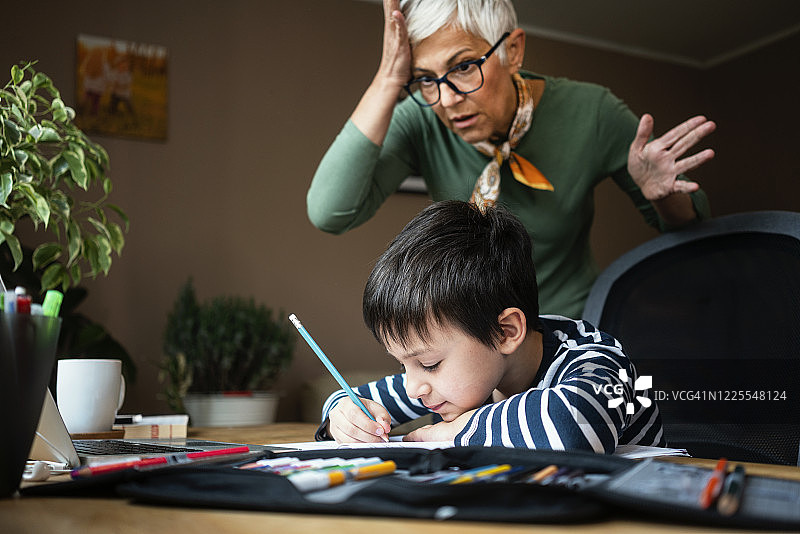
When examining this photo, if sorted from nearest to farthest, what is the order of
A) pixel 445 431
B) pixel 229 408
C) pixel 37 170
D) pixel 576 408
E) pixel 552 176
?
pixel 576 408 < pixel 445 431 < pixel 37 170 < pixel 552 176 < pixel 229 408

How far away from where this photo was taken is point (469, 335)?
0.78 meters

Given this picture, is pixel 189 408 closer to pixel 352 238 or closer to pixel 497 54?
pixel 352 238

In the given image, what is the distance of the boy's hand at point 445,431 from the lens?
72 centimetres

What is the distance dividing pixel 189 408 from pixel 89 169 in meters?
1.03

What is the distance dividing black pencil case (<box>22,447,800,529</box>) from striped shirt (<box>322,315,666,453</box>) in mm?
193

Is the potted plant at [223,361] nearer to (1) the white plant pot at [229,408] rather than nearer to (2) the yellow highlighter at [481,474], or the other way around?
(1) the white plant pot at [229,408]

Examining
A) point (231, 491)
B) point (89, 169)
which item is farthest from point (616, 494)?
point (89, 169)

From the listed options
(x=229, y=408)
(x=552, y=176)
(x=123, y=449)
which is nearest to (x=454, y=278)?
(x=123, y=449)

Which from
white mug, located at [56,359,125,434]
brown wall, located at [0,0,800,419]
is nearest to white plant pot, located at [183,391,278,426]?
brown wall, located at [0,0,800,419]

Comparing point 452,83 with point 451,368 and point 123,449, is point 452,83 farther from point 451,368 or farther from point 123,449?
point 123,449

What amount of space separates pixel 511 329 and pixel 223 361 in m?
1.55

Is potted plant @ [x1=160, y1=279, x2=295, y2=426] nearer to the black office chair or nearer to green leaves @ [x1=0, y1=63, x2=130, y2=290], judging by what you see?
green leaves @ [x1=0, y1=63, x2=130, y2=290]

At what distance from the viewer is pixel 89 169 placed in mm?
1323

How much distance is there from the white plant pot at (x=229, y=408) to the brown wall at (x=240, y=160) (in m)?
0.38
